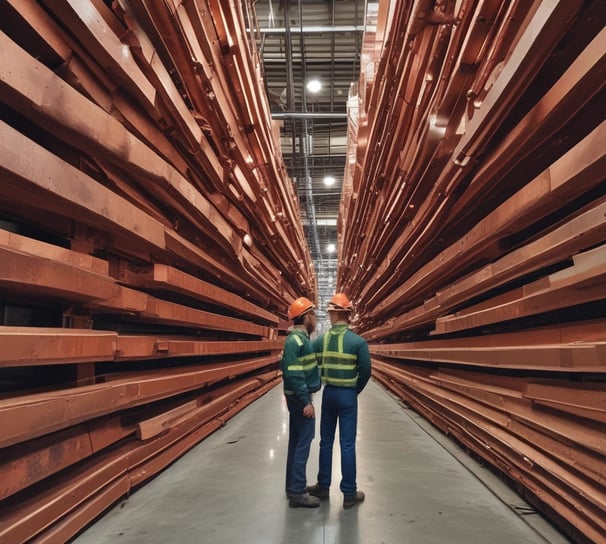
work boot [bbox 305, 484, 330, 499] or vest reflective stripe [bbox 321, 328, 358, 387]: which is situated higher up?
vest reflective stripe [bbox 321, 328, 358, 387]

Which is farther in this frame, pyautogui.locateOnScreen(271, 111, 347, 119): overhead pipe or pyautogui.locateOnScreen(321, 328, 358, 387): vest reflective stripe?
pyautogui.locateOnScreen(271, 111, 347, 119): overhead pipe

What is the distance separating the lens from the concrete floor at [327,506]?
218cm

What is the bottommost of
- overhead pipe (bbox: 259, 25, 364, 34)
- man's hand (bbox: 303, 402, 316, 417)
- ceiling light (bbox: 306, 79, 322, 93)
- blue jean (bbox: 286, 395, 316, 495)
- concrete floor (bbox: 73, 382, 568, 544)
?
concrete floor (bbox: 73, 382, 568, 544)

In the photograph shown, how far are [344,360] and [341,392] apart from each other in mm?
206

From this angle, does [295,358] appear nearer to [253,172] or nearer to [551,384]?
[551,384]

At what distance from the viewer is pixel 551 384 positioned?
6.96 feet

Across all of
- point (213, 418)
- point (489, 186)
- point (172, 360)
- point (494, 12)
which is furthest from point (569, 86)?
point (213, 418)

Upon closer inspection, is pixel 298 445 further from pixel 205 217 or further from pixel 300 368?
pixel 205 217

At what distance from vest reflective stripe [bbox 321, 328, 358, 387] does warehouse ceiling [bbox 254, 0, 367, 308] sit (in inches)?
178

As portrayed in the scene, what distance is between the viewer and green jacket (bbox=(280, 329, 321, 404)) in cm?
273

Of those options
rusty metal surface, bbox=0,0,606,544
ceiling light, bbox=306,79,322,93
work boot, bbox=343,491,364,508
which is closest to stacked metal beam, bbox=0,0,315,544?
rusty metal surface, bbox=0,0,606,544

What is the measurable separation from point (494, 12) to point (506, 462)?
2.58 meters

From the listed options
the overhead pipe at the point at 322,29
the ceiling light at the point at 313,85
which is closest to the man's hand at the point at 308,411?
the overhead pipe at the point at 322,29

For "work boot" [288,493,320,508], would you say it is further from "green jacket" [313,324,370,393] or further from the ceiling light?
the ceiling light
